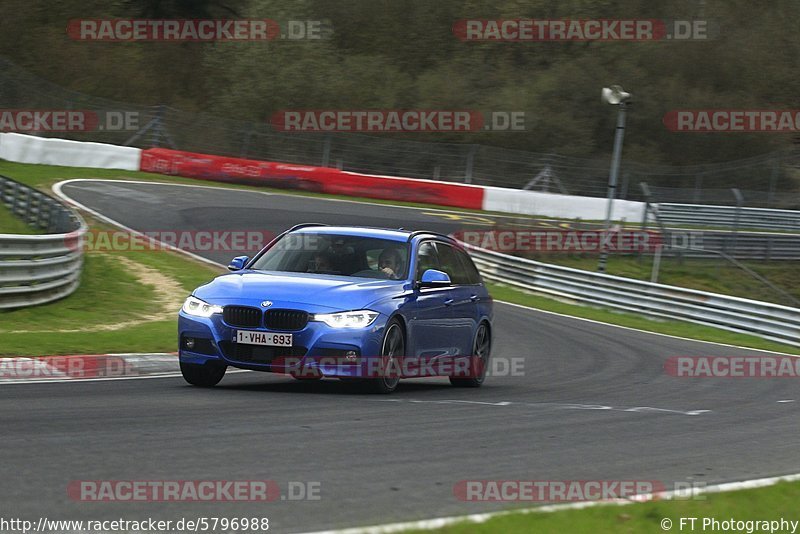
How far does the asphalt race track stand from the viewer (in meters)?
5.84

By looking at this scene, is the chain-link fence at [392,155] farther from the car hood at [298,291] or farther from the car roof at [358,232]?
the car hood at [298,291]

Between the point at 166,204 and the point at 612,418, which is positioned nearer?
the point at 612,418

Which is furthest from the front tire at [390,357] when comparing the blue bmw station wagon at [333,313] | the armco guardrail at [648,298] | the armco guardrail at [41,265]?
the armco guardrail at [648,298]

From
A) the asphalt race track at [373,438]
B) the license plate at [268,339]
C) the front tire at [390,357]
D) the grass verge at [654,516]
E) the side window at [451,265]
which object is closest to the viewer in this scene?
the grass verge at [654,516]

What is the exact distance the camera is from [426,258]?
1204cm

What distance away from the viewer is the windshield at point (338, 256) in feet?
37.1

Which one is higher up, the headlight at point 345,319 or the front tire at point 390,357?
the headlight at point 345,319

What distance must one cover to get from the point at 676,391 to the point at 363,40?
45.5m

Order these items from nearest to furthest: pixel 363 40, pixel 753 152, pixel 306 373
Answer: pixel 306 373 → pixel 753 152 → pixel 363 40

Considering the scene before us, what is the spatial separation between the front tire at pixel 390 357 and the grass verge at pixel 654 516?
453cm

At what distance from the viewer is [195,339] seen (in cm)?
1048

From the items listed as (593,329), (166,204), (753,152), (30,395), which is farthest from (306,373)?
(753,152)

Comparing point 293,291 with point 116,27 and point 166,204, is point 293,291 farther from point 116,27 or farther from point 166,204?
point 116,27

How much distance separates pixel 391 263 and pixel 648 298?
16018 mm
